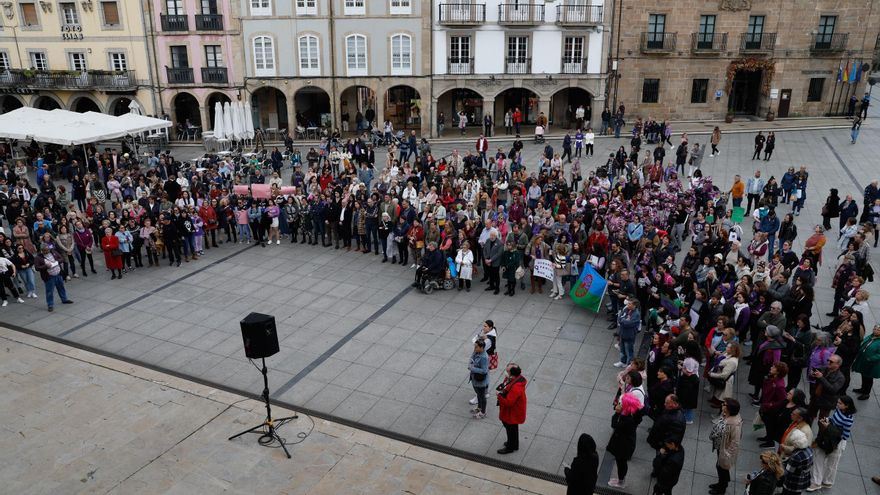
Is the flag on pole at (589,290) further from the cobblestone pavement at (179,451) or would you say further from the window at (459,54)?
the window at (459,54)

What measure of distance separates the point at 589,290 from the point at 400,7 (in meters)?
26.3

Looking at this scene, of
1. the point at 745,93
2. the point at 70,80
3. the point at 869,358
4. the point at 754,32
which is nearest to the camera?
the point at 869,358

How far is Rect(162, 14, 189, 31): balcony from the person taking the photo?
121 ft

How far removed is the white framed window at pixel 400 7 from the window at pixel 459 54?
9.32 feet

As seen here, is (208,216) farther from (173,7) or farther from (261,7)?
(173,7)

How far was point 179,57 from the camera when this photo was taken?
126 feet

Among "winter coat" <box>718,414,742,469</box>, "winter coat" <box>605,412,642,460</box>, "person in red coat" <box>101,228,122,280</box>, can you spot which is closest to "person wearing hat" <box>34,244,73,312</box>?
"person in red coat" <box>101,228,122,280</box>

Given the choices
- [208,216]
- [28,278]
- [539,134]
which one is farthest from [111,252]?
[539,134]

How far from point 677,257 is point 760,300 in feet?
20.6

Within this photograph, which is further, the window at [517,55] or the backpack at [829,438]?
the window at [517,55]

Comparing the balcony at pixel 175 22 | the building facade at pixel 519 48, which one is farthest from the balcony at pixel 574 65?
the balcony at pixel 175 22

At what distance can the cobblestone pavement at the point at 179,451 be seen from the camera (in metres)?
9.46

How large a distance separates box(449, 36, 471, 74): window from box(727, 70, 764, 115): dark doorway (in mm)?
17364

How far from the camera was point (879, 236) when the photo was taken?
19.5m
